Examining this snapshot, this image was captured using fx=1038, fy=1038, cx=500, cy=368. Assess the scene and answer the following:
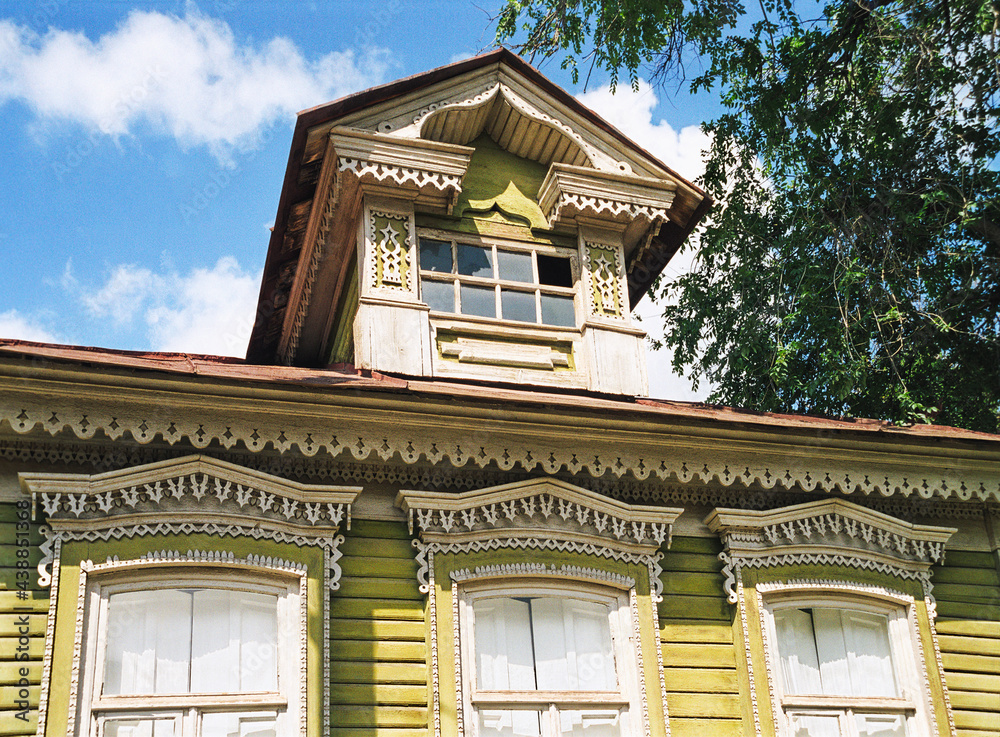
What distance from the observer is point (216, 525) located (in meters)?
6.47

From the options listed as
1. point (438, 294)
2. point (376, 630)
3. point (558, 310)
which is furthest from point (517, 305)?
point (376, 630)

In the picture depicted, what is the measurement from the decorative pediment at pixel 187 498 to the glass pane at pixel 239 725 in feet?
3.74

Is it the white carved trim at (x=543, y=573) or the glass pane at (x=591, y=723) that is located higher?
the white carved trim at (x=543, y=573)

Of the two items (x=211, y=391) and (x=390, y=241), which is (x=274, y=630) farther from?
(x=390, y=241)

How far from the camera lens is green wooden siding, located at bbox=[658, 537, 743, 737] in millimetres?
6883

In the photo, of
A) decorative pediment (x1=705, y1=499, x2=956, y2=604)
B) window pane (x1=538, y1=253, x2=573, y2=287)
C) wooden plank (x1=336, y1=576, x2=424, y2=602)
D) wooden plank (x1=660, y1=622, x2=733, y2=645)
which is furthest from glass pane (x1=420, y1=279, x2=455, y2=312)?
wooden plank (x1=660, y1=622, x2=733, y2=645)

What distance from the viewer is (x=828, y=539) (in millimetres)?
7691

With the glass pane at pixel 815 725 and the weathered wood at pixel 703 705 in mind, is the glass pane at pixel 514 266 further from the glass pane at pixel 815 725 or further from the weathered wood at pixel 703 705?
the glass pane at pixel 815 725

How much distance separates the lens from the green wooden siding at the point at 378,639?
248 inches

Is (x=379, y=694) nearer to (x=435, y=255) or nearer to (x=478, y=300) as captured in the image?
(x=478, y=300)

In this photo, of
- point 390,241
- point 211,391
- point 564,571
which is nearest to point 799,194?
point 390,241

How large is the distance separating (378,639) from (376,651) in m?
0.08

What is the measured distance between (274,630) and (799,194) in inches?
426

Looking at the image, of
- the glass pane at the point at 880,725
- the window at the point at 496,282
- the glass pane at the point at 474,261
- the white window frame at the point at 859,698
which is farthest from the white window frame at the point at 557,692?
the glass pane at the point at 474,261
